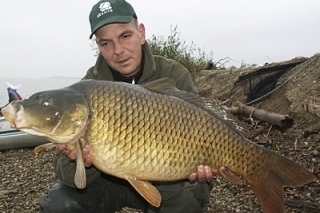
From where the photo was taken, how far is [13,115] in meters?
1.64

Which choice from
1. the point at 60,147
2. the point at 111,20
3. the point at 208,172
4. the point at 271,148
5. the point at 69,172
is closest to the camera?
the point at 60,147

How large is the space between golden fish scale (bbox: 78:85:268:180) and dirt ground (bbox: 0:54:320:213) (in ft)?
2.24

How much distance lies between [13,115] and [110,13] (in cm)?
88

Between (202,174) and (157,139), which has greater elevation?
(157,139)

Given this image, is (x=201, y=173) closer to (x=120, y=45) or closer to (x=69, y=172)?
(x=69, y=172)

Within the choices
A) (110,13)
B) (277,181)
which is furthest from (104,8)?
(277,181)

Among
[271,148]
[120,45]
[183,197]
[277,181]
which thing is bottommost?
[271,148]

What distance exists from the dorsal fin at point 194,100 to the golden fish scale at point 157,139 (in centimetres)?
5

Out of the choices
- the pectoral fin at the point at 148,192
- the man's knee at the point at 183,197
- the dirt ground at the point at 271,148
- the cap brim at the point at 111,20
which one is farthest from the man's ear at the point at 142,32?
the dirt ground at the point at 271,148

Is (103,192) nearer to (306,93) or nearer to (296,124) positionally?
(296,124)

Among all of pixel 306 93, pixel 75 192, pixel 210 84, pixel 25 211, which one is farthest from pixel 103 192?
pixel 210 84

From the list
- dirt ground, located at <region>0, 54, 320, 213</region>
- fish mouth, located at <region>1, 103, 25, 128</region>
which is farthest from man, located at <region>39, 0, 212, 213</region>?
dirt ground, located at <region>0, 54, 320, 213</region>

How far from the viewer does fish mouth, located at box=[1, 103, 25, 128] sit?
1.63 m

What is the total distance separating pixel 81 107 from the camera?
5.60ft
